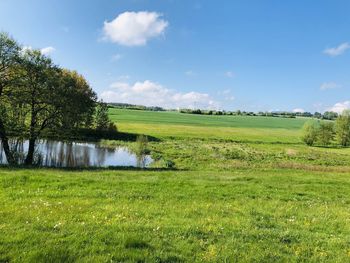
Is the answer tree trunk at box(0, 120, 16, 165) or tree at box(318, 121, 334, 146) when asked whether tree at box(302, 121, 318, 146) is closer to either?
tree at box(318, 121, 334, 146)

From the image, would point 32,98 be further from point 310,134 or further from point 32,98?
point 310,134

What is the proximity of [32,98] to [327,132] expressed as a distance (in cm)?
9795

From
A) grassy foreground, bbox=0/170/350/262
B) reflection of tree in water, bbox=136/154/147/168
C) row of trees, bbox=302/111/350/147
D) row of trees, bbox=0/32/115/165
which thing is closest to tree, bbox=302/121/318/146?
row of trees, bbox=302/111/350/147

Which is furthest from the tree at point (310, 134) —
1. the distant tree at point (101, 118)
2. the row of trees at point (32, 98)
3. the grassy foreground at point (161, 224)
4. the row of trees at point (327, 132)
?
the grassy foreground at point (161, 224)

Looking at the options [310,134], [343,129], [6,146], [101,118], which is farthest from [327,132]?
[6,146]

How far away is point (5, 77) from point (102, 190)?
24267 mm

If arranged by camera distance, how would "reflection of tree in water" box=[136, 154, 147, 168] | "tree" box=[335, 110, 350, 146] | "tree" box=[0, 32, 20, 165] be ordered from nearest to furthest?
"tree" box=[0, 32, 20, 165] < "reflection of tree in water" box=[136, 154, 147, 168] < "tree" box=[335, 110, 350, 146]

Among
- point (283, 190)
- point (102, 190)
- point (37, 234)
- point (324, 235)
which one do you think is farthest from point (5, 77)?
point (324, 235)

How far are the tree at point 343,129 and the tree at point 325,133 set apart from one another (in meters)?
2.03

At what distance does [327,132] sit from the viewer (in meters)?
112

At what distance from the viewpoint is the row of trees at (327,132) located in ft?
354

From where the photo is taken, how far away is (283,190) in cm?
1855

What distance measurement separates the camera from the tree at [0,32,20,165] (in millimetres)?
33844

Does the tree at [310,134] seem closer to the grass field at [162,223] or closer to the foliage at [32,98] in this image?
the foliage at [32,98]
